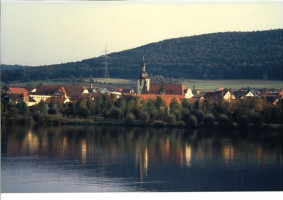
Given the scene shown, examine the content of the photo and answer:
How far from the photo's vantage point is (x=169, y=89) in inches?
1318

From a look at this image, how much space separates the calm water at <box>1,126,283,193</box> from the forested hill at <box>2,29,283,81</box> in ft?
32.8

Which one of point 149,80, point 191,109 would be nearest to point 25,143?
point 191,109

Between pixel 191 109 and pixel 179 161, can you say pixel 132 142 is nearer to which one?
pixel 179 161

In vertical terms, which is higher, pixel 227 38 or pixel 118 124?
pixel 227 38

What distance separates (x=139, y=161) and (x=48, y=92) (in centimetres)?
Answer: 1662

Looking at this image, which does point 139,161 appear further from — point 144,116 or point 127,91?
point 127,91

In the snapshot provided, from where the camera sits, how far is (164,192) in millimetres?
10484

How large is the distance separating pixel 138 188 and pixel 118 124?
12835mm

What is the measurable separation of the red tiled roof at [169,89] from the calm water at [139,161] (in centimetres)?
1204

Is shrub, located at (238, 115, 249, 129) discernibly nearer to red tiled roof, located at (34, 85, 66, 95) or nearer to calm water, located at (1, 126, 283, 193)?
calm water, located at (1, 126, 283, 193)

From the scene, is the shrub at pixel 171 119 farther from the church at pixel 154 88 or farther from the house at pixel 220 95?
the church at pixel 154 88

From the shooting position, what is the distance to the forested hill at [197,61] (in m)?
30.1

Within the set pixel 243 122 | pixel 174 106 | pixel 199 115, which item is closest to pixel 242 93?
pixel 174 106
